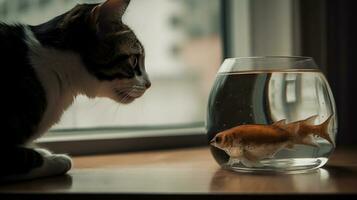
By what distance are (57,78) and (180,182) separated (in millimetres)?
308

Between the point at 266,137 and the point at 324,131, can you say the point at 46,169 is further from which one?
the point at 324,131

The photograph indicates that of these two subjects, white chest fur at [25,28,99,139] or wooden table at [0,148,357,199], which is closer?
wooden table at [0,148,357,199]

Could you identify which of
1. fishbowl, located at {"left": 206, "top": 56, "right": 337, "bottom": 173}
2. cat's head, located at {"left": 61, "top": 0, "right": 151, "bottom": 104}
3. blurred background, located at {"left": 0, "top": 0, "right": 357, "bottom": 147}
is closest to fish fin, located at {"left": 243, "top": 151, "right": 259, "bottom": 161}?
fishbowl, located at {"left": 206, "top": 56, "right": 337, "bottom": 173}

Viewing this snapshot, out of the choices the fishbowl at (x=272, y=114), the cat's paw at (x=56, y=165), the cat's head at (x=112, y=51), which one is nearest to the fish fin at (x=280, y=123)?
the fishbowl at (x=272, y=114)

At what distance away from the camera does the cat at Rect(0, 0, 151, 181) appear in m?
0.88

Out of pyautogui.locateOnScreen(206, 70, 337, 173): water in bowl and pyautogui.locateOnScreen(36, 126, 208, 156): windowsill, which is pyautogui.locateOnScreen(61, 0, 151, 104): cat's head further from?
pyautogui.locateOnScreen(36, 126, 208, 156): windowsill


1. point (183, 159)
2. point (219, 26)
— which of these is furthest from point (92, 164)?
point (219, 26)

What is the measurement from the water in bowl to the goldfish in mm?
36

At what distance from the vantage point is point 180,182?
0.83 meters

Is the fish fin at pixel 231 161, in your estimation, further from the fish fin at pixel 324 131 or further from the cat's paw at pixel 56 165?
the cat's paw at pixel 56 165

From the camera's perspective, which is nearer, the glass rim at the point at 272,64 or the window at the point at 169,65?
the glass rim at the point at 272,64

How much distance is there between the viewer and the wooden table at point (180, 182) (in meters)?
0.75

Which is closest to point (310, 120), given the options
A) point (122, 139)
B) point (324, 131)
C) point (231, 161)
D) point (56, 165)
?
point (324, 131)

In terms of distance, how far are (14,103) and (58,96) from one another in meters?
0.09
